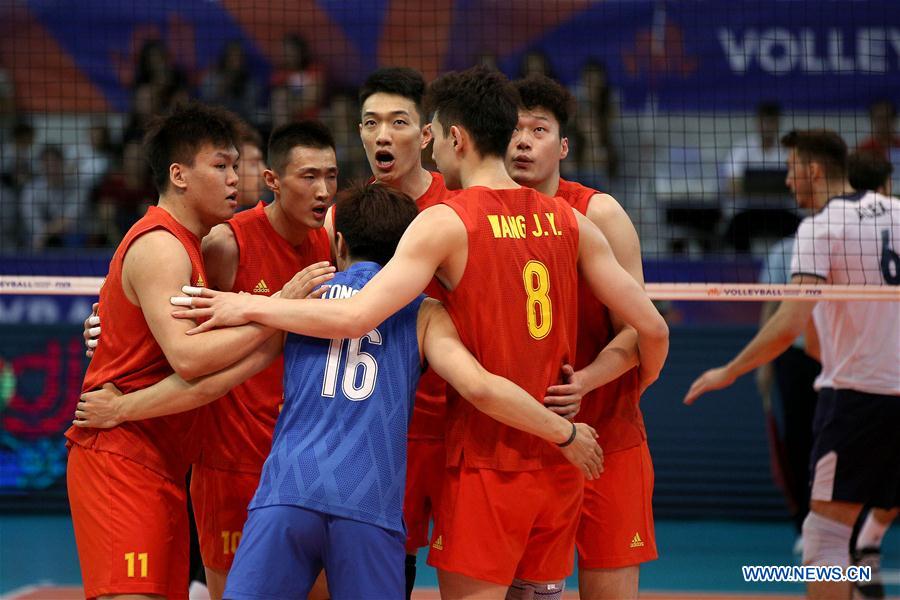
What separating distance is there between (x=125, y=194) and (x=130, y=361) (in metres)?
8.30

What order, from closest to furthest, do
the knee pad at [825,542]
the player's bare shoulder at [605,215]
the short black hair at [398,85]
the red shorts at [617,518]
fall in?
the red shorts at [617,518] → the player's bare shoulder at [605,215] → the short black hair at [398,85] → the knee pad at [825,542]

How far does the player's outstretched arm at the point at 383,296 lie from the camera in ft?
14.3

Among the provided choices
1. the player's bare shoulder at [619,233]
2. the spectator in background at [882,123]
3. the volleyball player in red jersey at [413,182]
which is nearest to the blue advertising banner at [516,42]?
the spectator in background at [882,123]

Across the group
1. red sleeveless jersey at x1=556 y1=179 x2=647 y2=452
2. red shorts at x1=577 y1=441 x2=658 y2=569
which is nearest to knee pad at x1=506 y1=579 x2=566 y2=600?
red shorts at x1=577 y1=441 x2=658 y2=569

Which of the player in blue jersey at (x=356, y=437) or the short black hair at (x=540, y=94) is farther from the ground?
the short black hair at (x=540, y=94)

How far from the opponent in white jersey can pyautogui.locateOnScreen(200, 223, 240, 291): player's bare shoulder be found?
3.39 metres

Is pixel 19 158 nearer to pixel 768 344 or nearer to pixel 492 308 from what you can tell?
pixel 768 344

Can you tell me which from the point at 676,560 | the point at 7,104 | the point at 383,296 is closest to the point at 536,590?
the point at 383,296

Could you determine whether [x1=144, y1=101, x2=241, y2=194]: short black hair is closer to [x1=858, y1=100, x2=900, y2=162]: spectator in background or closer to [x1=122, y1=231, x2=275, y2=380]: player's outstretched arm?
[x1=122, y1=231, x2=275, y2=380]: player's outstretched arm

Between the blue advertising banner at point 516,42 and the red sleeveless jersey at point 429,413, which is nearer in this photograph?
the red sleeveless jersey at point 429,413

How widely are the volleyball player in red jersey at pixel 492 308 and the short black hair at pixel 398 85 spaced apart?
1.29 m

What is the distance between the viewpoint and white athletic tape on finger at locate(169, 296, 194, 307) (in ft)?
15.3

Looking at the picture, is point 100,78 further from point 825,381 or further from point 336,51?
point 825,381

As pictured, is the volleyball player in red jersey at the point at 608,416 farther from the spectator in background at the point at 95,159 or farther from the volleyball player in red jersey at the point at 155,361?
the spectator in background at the point at 95,159
